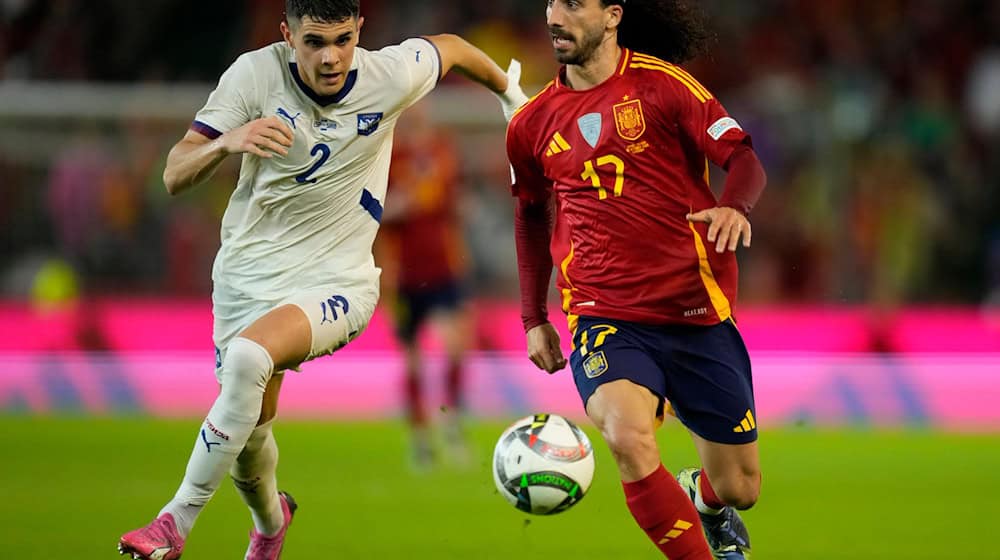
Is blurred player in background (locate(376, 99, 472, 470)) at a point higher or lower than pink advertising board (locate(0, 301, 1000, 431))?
higher

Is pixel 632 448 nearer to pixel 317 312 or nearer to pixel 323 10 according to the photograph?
pixel 317 312

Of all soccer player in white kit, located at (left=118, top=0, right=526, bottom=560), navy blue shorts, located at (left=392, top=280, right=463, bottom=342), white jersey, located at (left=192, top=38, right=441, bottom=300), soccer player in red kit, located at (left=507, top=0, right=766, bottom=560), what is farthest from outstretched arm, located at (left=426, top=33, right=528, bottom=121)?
navy blue shorts, located at (left=392, top=280, right=463, bottom=342)

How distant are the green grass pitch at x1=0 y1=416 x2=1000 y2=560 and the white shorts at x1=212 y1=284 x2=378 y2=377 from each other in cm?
145

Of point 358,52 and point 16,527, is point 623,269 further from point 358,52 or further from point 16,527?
point 16,527

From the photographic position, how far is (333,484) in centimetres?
974

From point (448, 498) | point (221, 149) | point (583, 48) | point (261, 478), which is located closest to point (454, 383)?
point (448, 498)

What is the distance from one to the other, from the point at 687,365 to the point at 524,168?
3.31 feet

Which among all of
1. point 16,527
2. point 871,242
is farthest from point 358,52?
point 871,242

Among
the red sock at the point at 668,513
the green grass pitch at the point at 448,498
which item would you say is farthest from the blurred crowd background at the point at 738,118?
the red sock at the point at 668,513

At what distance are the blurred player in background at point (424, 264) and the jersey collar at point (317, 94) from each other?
490 centimetres

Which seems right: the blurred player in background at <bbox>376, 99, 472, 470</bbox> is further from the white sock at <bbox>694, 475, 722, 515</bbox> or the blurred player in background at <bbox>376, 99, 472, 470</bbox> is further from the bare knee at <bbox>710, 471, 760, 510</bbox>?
the bare knee at <bbox>710, 471, 760, 510</bbox>

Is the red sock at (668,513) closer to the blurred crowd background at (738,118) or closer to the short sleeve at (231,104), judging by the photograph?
the short sleeve at (231,104)

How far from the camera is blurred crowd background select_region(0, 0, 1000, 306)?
13.9 meters

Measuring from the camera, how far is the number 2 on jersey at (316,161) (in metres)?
6.01
